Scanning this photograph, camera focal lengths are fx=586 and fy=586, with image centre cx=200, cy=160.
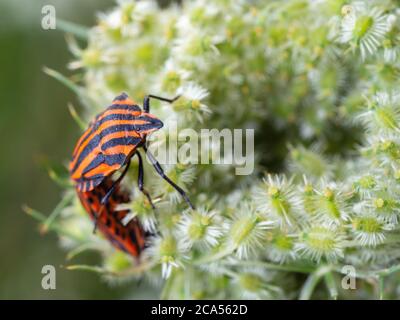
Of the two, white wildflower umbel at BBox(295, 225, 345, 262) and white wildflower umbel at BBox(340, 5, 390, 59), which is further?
white wildflower umbel at BBox(340, 5, 390, 59)

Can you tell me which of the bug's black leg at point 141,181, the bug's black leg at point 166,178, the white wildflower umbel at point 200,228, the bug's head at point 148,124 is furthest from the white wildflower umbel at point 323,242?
the bug's head at point 148,124

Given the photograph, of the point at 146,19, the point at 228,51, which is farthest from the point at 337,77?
the point at 146,19

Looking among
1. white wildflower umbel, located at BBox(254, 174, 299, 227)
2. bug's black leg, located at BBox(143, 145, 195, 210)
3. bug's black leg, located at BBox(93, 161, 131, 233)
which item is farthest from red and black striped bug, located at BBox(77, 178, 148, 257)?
white wildflower umbel, located at BBox(254, 174, 299, 227)

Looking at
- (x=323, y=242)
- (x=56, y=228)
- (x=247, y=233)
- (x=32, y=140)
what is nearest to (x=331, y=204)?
(x=323, y=242)

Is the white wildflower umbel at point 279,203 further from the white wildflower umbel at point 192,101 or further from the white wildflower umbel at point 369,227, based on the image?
the white wildflower umbel at point 192,101

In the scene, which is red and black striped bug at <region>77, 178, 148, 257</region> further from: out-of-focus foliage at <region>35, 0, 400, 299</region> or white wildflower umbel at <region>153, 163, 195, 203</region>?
white wildflower umbel at <region>153, 163, 195, 203</region>
